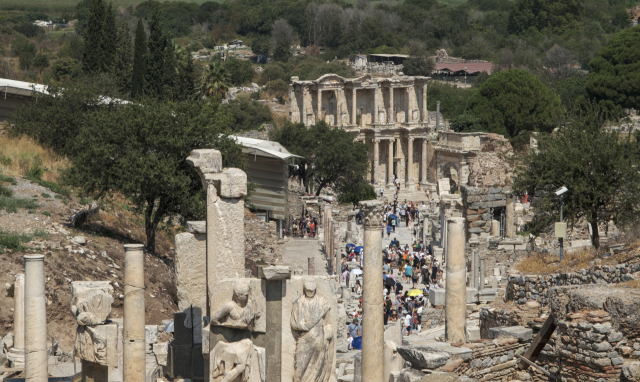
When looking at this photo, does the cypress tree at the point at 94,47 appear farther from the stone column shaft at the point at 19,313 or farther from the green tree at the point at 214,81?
the stone column shaft at the point at 19,313

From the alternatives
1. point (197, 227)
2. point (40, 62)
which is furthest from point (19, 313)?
point (40, 62)

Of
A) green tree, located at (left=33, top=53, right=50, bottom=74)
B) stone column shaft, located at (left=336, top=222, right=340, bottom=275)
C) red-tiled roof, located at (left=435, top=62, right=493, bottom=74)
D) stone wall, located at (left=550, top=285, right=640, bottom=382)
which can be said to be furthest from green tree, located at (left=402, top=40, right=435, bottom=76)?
stone wall, located at (left=550, top=285, right=640, bottom=382)

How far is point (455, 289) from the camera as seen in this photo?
1841 centimetres

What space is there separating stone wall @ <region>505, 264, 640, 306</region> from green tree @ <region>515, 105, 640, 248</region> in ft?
25.9

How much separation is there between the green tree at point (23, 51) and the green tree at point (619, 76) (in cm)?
4569

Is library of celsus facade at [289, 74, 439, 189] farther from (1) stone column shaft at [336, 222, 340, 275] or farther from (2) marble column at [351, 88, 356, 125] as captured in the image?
(1) stone column shaft at [336, 222, 340, 275]

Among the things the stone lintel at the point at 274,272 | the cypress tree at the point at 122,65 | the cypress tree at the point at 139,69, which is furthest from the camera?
the cypress tree at the point at 122,65

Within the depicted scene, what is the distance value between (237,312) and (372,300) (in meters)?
3.57

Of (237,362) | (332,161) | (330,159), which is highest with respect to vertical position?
(330,159)

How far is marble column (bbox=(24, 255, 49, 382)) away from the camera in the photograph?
15031mm

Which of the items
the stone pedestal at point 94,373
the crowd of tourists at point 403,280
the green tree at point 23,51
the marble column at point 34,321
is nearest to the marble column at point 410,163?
the crowd of tourists at point 403,280

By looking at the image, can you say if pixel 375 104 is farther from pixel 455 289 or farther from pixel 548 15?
pixel 548 15

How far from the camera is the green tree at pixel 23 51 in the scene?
81.5m

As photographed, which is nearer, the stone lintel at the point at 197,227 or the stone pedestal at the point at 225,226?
the stone pedestal at the point at 225,226
